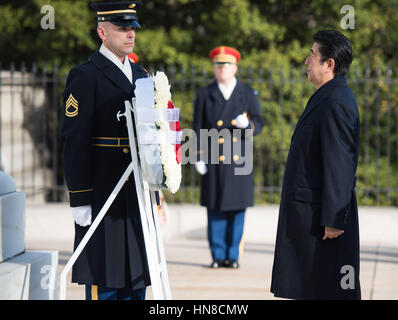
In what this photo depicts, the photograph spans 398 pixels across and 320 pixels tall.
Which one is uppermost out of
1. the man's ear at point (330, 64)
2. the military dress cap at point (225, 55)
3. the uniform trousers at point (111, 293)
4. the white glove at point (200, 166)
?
the military dress cap at point (225, 55)

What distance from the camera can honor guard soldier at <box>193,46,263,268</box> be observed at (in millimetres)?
7027

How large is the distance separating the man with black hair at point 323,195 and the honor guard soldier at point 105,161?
2.67 feet

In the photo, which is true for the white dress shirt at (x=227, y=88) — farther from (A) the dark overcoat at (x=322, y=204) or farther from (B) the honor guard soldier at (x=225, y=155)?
(A) the dark overcoat at (x=322, y=204)

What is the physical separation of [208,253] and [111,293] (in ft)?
13.2

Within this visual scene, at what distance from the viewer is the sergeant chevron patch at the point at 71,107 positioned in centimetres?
388

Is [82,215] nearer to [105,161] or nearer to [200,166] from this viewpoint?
[105,161]

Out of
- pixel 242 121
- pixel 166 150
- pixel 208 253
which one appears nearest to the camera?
pixel 166 150

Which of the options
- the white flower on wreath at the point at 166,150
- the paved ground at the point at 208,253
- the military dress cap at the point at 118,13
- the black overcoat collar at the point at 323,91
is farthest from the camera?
the paved ground at the point at 208,253

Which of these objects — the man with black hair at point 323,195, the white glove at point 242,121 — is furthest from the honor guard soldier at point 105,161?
the white glove at point 242,121

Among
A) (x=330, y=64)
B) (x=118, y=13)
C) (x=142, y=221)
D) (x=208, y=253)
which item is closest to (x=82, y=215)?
(x=142, y=221)

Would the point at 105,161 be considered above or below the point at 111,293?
above

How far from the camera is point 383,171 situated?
511 inches

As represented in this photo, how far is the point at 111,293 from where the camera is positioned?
403cm

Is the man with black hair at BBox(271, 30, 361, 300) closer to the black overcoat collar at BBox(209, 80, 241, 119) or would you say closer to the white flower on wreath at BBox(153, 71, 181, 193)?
the white flower on wreath at BBox(153, 71, 181, 193)
